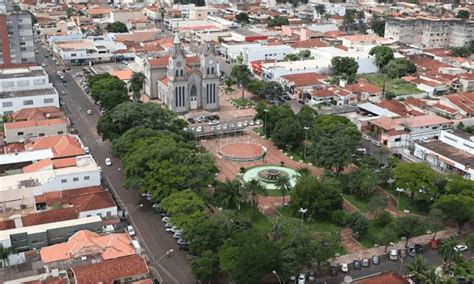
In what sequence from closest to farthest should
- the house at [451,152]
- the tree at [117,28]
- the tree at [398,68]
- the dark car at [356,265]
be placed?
the dark car at [356,265]
the house at [451,152]
the tree at [398,68]
the tree at [117,28]

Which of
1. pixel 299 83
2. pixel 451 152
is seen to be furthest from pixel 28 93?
pixel 451 152

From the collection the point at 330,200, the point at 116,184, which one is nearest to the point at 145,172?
the point at 116,184

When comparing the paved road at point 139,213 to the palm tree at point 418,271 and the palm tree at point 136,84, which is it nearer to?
the palm tree at point 136,84

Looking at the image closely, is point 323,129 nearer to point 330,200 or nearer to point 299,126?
point 299,126

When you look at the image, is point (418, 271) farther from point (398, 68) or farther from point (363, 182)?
point (398, 68)

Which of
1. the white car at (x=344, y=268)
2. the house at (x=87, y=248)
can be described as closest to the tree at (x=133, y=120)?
the house at (x=87, y=248)

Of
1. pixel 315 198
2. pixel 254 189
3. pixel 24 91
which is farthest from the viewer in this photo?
pixel 24 91
